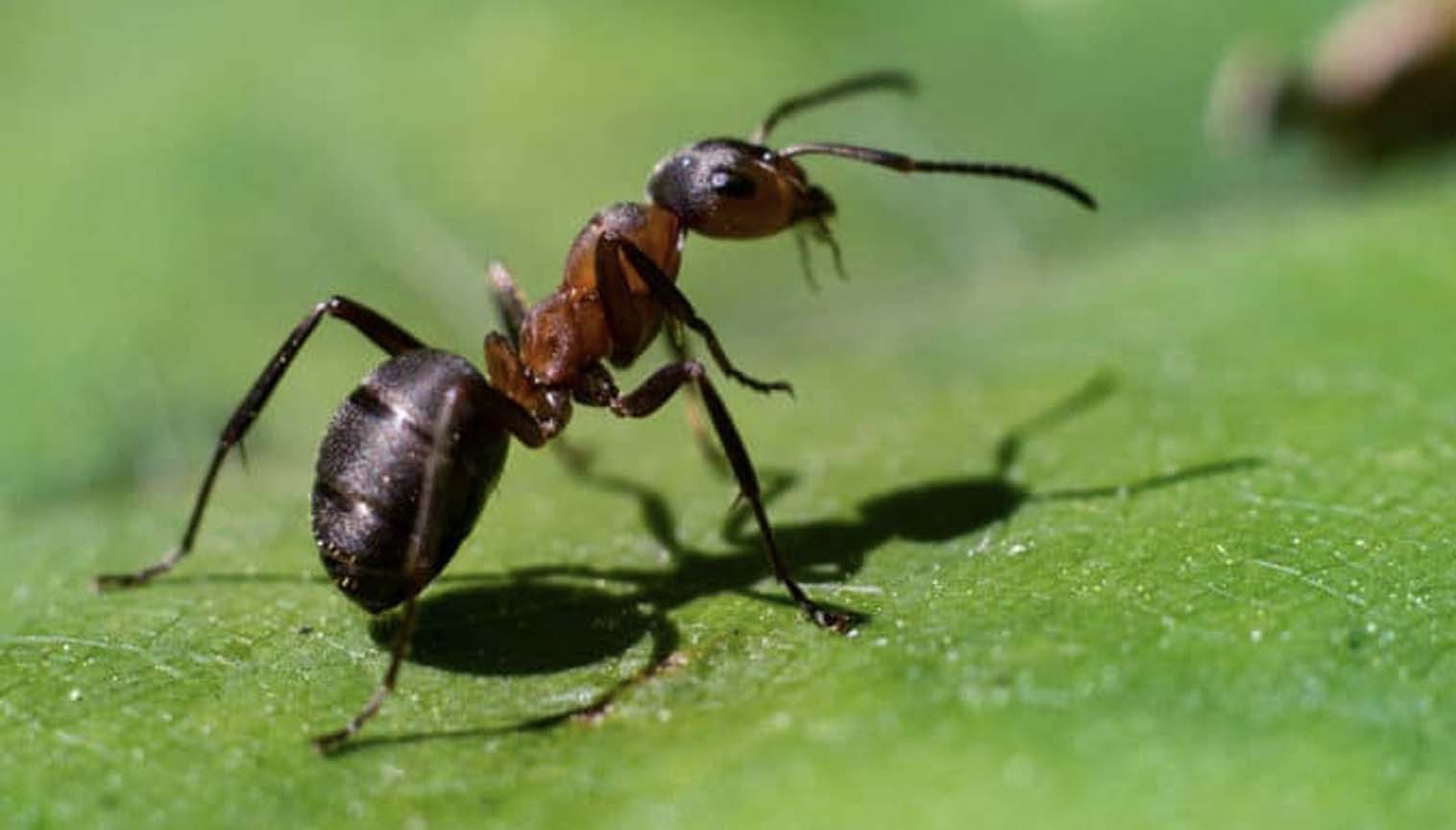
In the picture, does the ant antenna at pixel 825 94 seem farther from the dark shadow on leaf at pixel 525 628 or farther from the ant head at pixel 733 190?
the dark shadow on leaf at pixel 525 628

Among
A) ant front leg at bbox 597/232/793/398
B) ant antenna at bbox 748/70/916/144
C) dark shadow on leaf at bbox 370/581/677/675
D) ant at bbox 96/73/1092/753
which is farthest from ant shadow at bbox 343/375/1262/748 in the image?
ant antenna at bbox 748/70/916/144

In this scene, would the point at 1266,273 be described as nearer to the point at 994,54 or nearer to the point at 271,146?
the point at 994,54

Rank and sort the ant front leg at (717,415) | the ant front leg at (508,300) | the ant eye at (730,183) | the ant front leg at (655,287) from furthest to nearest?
the ant front leg at (508,300), the ant eye at (730,183), the ant front leg at (655,287), the ant front leg at (717,415)

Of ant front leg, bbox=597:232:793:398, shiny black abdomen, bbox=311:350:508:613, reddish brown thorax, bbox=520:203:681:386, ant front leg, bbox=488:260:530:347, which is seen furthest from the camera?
ant front leg, bbox=488:260:530:347

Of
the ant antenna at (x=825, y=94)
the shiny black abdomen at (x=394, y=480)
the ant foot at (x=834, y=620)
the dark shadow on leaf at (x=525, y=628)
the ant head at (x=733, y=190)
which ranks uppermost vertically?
the ant antenna at (x=825, y=94)

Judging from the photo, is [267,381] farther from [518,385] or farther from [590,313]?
[590,313]

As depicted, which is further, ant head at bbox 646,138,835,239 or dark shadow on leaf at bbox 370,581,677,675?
ant head at bbox 646,138,835,239

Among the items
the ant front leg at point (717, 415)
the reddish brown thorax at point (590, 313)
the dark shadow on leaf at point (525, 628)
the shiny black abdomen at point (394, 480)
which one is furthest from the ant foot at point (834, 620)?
the reddish brown thorax at point (590, 313)

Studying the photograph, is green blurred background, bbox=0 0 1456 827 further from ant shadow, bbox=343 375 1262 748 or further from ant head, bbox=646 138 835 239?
ant head, bbox=646 138 835 239

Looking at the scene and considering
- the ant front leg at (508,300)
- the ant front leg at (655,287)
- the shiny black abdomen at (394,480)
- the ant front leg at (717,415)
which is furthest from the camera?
the ant front leg at (508,300)
